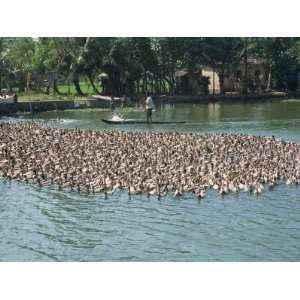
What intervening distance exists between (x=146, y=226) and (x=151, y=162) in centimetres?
614

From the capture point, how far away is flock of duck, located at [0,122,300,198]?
19641 mm

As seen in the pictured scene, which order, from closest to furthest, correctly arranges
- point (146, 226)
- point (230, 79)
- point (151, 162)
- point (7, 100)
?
point (146, 226), point (151, 162), point (7, 100), point (230, 79)

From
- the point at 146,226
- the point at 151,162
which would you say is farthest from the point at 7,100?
the point at 146,226

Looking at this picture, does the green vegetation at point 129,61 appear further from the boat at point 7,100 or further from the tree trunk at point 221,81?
the boat at point 7,100

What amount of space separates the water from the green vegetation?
115 feet

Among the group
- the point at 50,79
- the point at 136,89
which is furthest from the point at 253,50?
the point at 50,79

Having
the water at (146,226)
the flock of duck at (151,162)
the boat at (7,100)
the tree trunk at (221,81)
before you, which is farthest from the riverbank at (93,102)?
the water at (146,226)

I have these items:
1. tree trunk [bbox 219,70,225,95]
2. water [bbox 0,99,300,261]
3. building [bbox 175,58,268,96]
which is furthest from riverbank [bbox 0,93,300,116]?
water [bbox 0,99,300,261]

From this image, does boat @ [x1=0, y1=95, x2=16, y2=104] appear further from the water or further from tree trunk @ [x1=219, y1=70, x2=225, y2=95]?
the water

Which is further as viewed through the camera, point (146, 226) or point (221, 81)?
point (221, 81)

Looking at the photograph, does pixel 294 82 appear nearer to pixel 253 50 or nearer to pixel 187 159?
pixel 253 50

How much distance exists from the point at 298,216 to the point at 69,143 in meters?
12.1

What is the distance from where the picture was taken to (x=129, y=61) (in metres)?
56.1

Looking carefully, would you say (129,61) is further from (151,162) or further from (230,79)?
(151,162)
